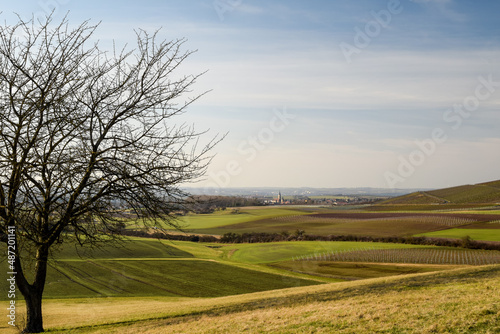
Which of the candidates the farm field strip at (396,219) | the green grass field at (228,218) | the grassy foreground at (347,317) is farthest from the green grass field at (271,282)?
the green grass field at (228,218)

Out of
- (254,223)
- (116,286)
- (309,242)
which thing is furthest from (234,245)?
(116,286)

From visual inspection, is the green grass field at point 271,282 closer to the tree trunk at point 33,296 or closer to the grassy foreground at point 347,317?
the grassy foreground at point 347,317

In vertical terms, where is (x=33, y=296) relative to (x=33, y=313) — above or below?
above

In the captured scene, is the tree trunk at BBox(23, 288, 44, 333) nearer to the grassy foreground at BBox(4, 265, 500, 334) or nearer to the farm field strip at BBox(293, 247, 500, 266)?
the grassy foreground at BBox(4, 265, 500, 334)

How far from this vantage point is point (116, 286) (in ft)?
106

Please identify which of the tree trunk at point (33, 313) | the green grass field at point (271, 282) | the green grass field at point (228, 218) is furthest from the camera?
the green grass field at point (228, 218)

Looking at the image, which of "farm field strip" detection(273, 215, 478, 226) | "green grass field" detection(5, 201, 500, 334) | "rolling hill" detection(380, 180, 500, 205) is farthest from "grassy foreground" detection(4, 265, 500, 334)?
"rolling hill" detection(380, 180, 500, 205)

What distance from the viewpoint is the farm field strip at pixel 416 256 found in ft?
128

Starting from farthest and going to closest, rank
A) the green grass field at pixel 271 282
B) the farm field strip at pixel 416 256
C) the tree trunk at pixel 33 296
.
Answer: the farm field strip at pixel 416 256, the tree trunk at pixel 33 296, the green grass field at pixel 271 282

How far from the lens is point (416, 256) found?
42.6 m

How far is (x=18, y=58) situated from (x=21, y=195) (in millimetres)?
3382

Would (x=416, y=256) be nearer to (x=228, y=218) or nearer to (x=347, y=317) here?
(x=347, y=317)

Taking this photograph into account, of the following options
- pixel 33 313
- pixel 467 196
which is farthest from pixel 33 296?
pixel 467 196

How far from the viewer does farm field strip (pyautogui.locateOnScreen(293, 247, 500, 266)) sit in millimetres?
39144
